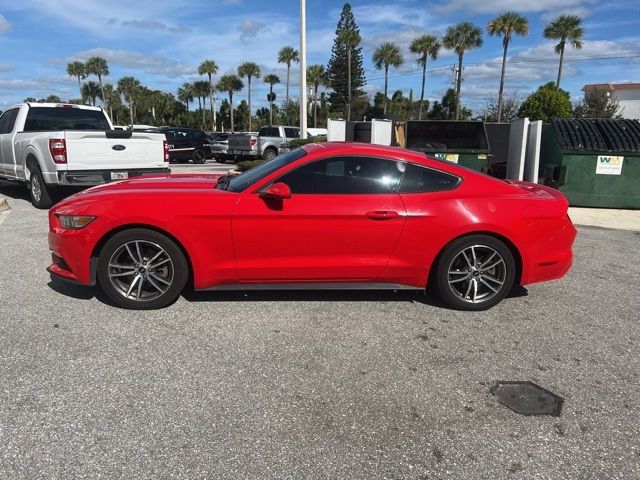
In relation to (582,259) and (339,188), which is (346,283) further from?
(582,259)

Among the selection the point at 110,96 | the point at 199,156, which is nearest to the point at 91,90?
the point at 110,96

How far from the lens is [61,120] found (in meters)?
9.88

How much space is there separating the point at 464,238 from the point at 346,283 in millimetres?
1106

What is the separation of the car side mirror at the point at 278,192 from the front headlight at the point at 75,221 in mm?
1451

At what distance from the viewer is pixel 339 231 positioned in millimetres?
4301

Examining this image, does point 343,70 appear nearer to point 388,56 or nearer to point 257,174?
point 388,56

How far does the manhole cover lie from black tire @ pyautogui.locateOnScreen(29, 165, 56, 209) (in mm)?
8286

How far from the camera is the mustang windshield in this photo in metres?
4.47

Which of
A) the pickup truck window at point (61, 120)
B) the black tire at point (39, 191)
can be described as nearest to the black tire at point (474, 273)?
the black tire at point (39, 191)

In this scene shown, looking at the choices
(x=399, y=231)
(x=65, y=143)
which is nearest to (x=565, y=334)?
(x=399, y=231)

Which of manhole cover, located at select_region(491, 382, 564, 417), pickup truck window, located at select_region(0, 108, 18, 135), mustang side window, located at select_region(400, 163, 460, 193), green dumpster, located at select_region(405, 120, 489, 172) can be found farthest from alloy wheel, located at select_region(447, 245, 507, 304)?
pickup truck window, located at select_region(0, 108, 18, 135)

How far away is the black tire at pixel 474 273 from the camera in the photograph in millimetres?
4465

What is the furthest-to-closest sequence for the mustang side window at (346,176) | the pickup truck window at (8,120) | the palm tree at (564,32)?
the palm tree at (564,32) < the pickup truck window at (8,120) < the mustang side window at (346,176)

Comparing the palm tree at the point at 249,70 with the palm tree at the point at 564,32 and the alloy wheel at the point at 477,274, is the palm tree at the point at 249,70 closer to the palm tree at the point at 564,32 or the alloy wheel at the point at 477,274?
the palm tree at the point at 564,32
